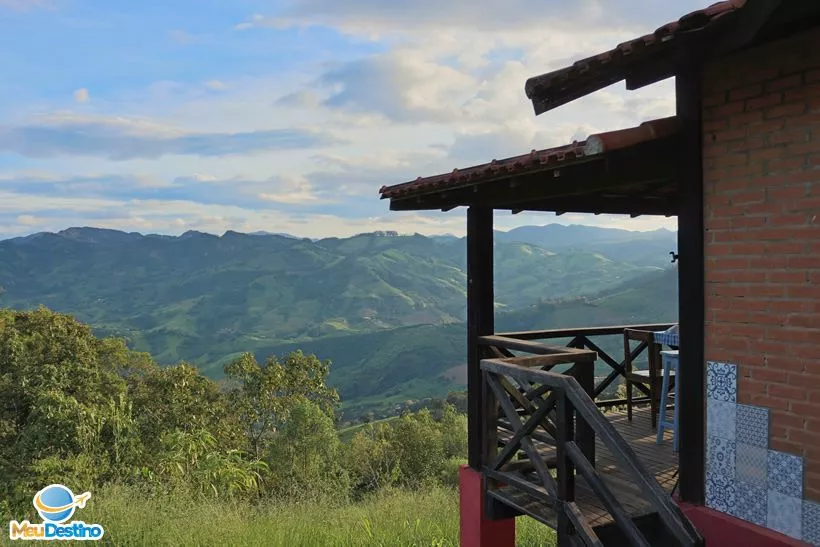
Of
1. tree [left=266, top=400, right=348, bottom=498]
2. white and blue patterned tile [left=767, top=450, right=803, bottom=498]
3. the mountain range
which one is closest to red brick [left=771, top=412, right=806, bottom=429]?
white and blue patterned tile [left=767, top=450, right=803, bottom=498]

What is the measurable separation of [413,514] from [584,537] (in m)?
6.89

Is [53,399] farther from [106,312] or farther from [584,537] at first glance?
[106,312]

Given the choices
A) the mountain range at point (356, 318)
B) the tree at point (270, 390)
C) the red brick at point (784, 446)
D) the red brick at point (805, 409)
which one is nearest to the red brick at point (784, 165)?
the red brick at point (805, 409)

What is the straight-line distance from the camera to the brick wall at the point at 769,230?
3260mm

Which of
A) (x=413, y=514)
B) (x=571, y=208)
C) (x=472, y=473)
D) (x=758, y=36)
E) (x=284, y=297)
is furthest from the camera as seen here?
(x=284, y=297)

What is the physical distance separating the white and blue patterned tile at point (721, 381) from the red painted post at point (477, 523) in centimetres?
211

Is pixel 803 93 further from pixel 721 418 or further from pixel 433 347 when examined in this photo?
pixel 433 347

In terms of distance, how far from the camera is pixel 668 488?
4.46 meters

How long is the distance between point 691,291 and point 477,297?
2049 mm

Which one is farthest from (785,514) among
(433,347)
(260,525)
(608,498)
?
(433,347)

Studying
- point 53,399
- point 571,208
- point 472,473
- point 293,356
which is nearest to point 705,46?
point 571,208

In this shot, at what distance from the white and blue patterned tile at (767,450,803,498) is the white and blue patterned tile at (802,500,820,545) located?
0.06 m

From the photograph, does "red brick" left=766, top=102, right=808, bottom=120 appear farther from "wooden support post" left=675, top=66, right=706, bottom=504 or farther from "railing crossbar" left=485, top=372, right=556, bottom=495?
"railing crossbar" left=485, top=372, right=556, bottom=495

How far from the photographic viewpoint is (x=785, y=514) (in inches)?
135
